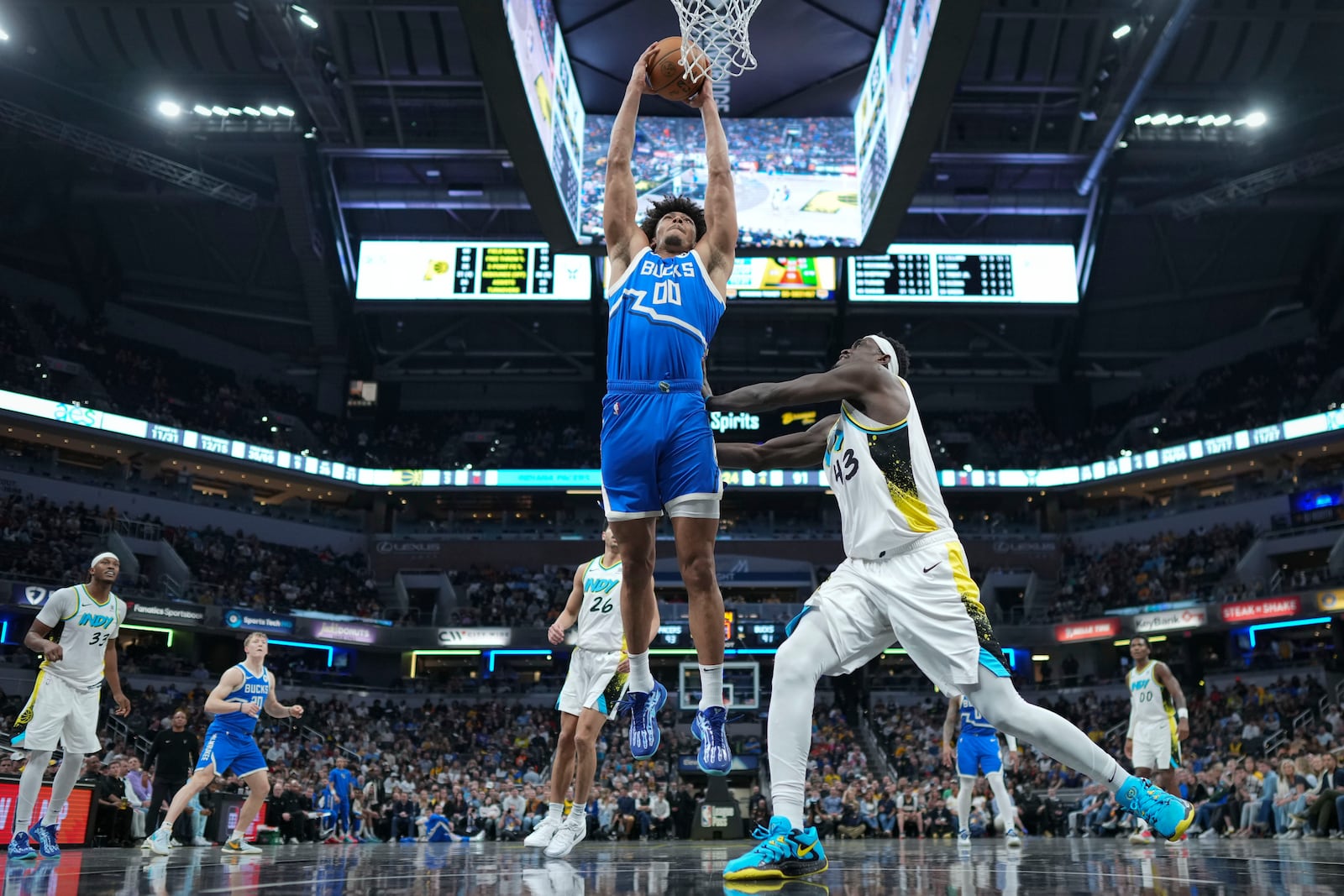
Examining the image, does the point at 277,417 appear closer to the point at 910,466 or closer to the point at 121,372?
the point at 121,372

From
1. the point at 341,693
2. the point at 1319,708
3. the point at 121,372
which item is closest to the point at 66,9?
the point at 121,372

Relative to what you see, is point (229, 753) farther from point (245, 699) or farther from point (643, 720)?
point (643, 720)

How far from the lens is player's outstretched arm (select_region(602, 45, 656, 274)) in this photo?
18.3ft

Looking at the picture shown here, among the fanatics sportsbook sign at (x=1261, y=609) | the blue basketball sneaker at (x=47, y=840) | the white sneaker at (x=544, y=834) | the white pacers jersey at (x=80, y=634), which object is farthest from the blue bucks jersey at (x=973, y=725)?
the fanatics sportsbook sign at (x=1261, y=609)

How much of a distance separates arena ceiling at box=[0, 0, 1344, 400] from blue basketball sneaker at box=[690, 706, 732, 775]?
1923cm

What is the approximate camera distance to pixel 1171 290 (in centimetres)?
3881

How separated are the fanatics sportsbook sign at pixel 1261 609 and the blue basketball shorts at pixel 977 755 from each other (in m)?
22.2

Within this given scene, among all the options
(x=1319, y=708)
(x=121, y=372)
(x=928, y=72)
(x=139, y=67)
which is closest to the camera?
(x=928, y=72)

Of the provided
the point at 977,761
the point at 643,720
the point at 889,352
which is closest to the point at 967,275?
the point at 977,761

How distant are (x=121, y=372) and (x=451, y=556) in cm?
1345

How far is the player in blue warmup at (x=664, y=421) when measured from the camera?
512cm

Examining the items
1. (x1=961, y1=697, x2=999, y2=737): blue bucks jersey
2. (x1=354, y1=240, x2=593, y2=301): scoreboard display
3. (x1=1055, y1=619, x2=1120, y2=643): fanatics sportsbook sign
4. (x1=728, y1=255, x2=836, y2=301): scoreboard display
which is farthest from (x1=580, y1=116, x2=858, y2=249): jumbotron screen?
(x1=1055, y1=619, x2=1120, y2=643): fanatics sportsbook sign

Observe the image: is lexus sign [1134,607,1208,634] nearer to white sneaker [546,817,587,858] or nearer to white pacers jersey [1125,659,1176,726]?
white pacers jersey [1125,659,1176,726]

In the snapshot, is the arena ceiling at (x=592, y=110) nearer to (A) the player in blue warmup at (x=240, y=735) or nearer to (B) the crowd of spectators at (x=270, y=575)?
(B) the crowd of spectators at (x=270, y=575)
